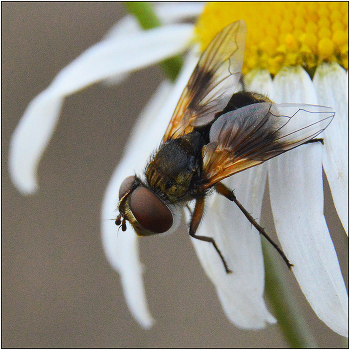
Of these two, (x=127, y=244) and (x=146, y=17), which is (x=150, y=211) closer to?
(x=127, y=244)

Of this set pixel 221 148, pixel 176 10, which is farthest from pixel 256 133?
pixel 176 10

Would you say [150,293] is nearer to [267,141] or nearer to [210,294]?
[210,294]

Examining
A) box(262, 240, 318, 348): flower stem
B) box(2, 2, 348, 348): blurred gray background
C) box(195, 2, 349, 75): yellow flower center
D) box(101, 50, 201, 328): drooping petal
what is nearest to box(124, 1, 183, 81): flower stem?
box(101, 50, 201, 328): drooping petal

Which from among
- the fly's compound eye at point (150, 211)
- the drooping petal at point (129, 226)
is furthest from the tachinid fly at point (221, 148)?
the drooping petal at point (129, 226)

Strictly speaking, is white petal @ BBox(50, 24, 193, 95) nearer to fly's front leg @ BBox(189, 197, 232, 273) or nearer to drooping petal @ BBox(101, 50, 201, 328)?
drooping petal @ BBox(101, 50, 201, 328)

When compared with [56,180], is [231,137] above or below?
below

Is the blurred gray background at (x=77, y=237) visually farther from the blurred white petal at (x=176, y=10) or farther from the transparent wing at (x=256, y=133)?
the transparent wing at (x=256, y=133)

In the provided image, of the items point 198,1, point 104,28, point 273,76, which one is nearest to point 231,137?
point 273,76
